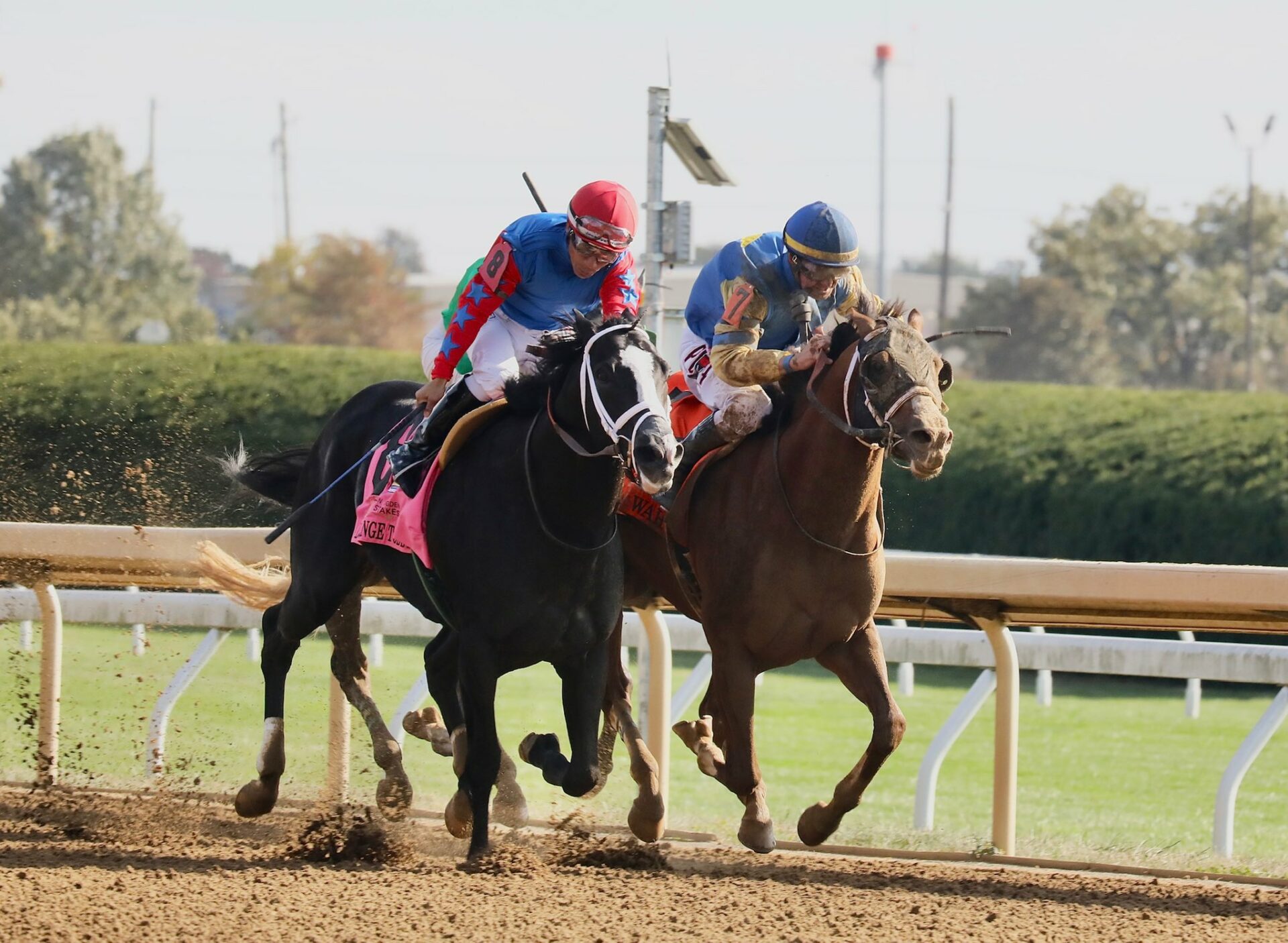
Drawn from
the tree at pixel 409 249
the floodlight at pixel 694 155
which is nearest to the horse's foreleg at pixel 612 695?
the floodlight at pixel 694 155

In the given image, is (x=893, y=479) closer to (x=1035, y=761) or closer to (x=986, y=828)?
(x=1035, y=761)

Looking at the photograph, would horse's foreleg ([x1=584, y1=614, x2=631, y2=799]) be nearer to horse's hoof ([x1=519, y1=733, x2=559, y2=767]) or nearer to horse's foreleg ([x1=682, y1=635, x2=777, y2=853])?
horse's hoof ([x1=519, y1=733, x2=559, y2=767])

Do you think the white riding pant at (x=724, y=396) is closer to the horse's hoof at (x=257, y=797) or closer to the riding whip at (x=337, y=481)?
the riding whip at (x=337, y=481)

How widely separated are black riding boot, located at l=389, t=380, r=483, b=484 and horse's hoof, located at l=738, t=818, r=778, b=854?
1.48 meters

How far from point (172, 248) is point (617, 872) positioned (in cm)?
4747

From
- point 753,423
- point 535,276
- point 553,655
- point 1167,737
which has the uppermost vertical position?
point 535,276

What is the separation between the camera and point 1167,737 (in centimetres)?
1019

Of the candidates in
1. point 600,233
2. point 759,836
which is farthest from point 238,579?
point 759,836

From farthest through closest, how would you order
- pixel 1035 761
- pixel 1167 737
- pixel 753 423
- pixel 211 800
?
pixel 1167 737 → pixel 1035 761 → pixel 211 800 → pixel 753 423

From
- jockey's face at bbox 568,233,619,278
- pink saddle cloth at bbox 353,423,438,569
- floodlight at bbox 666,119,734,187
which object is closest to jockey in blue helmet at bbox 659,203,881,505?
jockey's face at bbox 568,233,619,278

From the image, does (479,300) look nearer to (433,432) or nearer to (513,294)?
(513,294)

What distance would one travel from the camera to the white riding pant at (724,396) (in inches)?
205

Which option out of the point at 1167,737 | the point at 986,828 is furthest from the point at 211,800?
the point at 1167,737

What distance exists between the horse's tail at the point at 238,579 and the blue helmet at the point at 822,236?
8.03 ft
